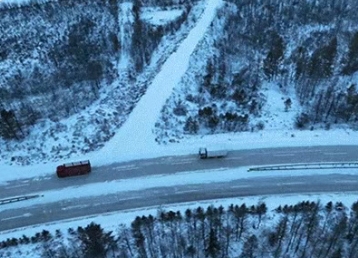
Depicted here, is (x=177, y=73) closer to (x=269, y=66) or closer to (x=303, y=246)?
(x=269, y=66)

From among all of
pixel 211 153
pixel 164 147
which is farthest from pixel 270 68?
pixel 164 147

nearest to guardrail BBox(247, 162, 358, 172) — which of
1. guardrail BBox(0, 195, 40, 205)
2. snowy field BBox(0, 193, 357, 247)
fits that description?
snowy field BBox(0, 193, 357, 247)

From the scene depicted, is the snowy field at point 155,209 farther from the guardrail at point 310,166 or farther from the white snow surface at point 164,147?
the guardrail at point 310,166

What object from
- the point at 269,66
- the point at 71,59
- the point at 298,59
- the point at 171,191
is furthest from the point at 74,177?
the point at 298,59

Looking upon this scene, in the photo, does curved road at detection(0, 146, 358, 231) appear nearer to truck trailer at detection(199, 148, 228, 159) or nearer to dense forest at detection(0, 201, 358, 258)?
truck trailer at detection(199, 148, 228, 159)

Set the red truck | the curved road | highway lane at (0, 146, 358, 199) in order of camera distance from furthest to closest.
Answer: the red truck < highway lane at (0, 146, 358, 199) < the curved road
